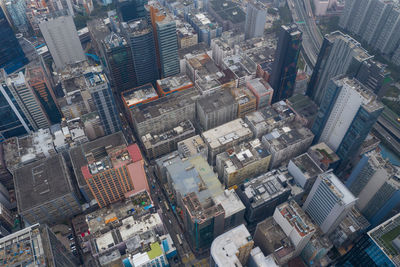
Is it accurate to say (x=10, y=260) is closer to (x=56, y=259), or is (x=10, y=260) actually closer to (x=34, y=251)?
(x=34, y=251)

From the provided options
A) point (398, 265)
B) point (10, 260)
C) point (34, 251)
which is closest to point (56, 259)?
point (34, 251)

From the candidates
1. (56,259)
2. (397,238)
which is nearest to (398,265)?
(397,238)

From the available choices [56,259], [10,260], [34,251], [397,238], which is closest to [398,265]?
[397,238]

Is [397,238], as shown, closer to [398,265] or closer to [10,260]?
[398,265]

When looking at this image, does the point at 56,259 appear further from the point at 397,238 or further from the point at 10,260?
the point at 397,238

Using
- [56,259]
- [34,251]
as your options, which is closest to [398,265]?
[56,259]

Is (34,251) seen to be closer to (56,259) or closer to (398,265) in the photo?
(56,259)
